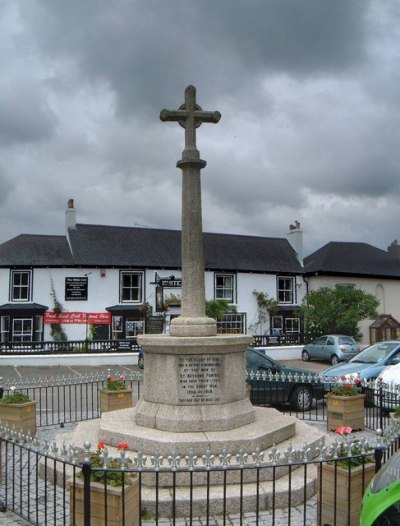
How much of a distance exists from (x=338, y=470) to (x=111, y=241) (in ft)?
96.3

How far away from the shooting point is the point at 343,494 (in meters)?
5.70

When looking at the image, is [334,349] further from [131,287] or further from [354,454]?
[354,454]

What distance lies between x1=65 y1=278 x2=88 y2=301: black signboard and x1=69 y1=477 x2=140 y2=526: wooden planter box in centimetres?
2607

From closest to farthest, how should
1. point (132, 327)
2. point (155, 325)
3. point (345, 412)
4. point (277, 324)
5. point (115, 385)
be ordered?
1. point (345, 412)
2. point (115, 385)
3. point (155, 325)
4. point (132, 327)
5. point (277, 324)

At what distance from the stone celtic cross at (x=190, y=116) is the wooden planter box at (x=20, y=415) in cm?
583

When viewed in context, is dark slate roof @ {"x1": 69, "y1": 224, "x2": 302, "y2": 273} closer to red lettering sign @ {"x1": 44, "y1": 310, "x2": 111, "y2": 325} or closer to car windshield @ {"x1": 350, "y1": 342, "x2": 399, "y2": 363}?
red lettering sign @ {"x1": 44, "y1": 310, "x2": 111, "y2": 325}

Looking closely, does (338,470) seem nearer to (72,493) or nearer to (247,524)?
(247,524)

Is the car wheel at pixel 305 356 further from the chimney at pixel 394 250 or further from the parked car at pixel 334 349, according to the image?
the chimney at pixel 394 250

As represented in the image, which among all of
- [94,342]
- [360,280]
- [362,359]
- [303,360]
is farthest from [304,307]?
[362,359]

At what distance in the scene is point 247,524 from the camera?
19.6 ft

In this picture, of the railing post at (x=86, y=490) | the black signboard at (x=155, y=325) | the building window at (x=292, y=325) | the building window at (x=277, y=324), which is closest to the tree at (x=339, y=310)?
the building window at (x=277, y=324)

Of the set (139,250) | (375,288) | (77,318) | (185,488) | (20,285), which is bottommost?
(185,488)

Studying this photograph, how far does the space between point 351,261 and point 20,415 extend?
3174cm

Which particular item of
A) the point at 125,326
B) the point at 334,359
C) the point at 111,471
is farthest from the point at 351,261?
the point at 111,471
